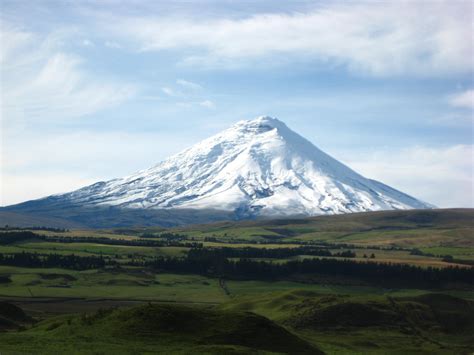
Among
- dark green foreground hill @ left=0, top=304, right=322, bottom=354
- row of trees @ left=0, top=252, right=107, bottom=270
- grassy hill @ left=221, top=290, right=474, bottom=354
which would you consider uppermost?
row of trees @ left=0, top=252, right=107, bottom=270

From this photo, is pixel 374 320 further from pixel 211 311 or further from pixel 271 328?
pixel 211 311

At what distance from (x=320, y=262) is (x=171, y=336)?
108335 millimetres

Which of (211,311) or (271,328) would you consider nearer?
(271,328)

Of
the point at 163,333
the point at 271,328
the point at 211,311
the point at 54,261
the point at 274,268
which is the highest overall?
the point at 54,261

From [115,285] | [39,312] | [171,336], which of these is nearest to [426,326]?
[171,336]

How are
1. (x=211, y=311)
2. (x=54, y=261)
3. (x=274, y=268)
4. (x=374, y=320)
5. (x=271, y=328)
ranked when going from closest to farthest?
(x=271, y=328)
(x=211, y=311)
(x=374, y=320)
(x=274, y=268)
(x=54, y=261)

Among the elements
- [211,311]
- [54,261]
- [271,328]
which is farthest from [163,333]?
[54,261]

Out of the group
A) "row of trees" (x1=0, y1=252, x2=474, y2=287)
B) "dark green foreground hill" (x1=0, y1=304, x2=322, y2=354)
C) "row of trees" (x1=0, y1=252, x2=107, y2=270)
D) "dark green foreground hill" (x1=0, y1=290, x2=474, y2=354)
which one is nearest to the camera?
"dark green foreground hill" (x1=0, y1=304, x2=322, y2=354)

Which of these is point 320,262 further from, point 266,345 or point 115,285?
point 266,345

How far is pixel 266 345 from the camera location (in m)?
72.7

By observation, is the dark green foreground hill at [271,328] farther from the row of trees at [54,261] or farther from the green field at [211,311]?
the row of trees at [54,261]

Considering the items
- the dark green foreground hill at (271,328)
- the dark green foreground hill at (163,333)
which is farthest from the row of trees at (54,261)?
the dark green foreground hill at (163,333)

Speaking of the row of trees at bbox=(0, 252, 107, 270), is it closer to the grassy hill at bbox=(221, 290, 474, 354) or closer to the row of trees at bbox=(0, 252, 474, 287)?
the row of trees at bbox=(0, 252, 474, 287)

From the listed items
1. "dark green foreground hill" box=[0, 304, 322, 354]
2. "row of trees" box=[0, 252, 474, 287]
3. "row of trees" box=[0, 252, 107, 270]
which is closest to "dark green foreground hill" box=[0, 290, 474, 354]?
"dark green foreground hill" box=[0, 304, 322, 354]
